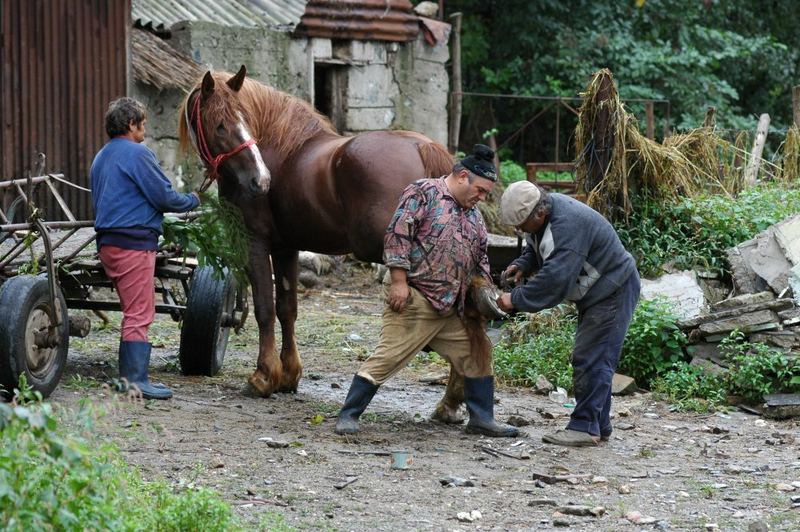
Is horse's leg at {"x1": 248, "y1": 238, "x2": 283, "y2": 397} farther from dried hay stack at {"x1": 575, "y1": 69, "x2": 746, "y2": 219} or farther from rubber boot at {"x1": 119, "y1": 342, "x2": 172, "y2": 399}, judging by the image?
dried hay stack at {"x1": 575, "y1": 69, "x2": 746, "y2": 219}

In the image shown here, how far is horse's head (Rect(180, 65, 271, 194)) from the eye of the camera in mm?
7195

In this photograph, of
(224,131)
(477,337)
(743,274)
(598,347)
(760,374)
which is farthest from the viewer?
(743,274)

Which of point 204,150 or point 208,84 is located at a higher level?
point 208,84

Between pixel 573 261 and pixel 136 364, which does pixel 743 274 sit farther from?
pixel 136 364

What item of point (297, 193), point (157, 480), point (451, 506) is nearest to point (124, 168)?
point (297, 193)

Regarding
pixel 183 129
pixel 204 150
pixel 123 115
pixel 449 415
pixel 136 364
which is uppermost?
pixel 123 115

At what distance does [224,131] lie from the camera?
7277mm

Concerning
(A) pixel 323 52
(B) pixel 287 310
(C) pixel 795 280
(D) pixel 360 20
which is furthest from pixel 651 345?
(D) pixel 360 20

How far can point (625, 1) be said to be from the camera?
21.6 meters

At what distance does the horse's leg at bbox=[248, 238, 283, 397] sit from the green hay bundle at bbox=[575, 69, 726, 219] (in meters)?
3.00

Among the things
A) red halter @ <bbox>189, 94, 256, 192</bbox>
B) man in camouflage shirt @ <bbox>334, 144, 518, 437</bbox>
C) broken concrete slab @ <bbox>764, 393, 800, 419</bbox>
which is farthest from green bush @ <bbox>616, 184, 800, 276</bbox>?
red halter @ <bbox>189, 94, 256, 192</bbox>

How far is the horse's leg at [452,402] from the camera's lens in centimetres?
695

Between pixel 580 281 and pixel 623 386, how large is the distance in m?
2.11

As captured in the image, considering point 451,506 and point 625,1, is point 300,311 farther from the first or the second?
point 625,1
